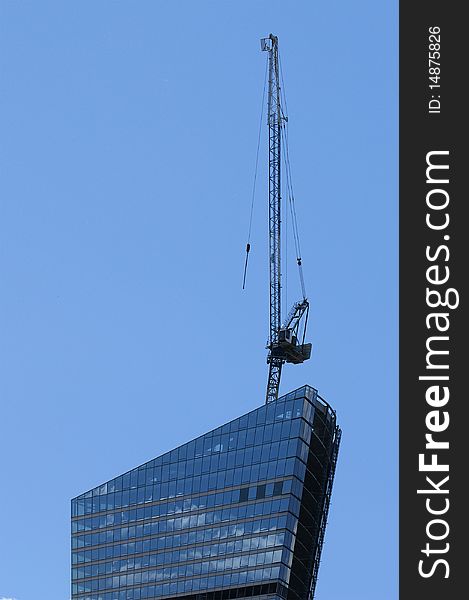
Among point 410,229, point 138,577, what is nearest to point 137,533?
point 138,577

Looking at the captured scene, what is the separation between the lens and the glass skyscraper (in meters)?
173

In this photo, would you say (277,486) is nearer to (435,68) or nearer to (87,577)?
(87,577)

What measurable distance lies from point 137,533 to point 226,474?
57.0ft

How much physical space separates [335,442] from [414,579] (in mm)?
91011

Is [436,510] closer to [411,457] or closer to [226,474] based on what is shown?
[411,457]

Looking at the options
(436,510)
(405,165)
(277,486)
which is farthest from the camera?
(277,486)

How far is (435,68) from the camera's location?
320 feet

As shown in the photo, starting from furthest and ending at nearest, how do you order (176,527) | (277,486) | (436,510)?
(176,527) < (277,486) < (436,510)

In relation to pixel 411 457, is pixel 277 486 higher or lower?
higher

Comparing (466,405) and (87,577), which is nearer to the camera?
(466,405)

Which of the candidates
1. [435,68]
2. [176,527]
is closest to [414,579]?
[435,68]

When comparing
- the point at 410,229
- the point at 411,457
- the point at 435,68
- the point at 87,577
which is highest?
the point at 87,577

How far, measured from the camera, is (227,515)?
179 metres

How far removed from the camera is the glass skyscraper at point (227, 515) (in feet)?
567
